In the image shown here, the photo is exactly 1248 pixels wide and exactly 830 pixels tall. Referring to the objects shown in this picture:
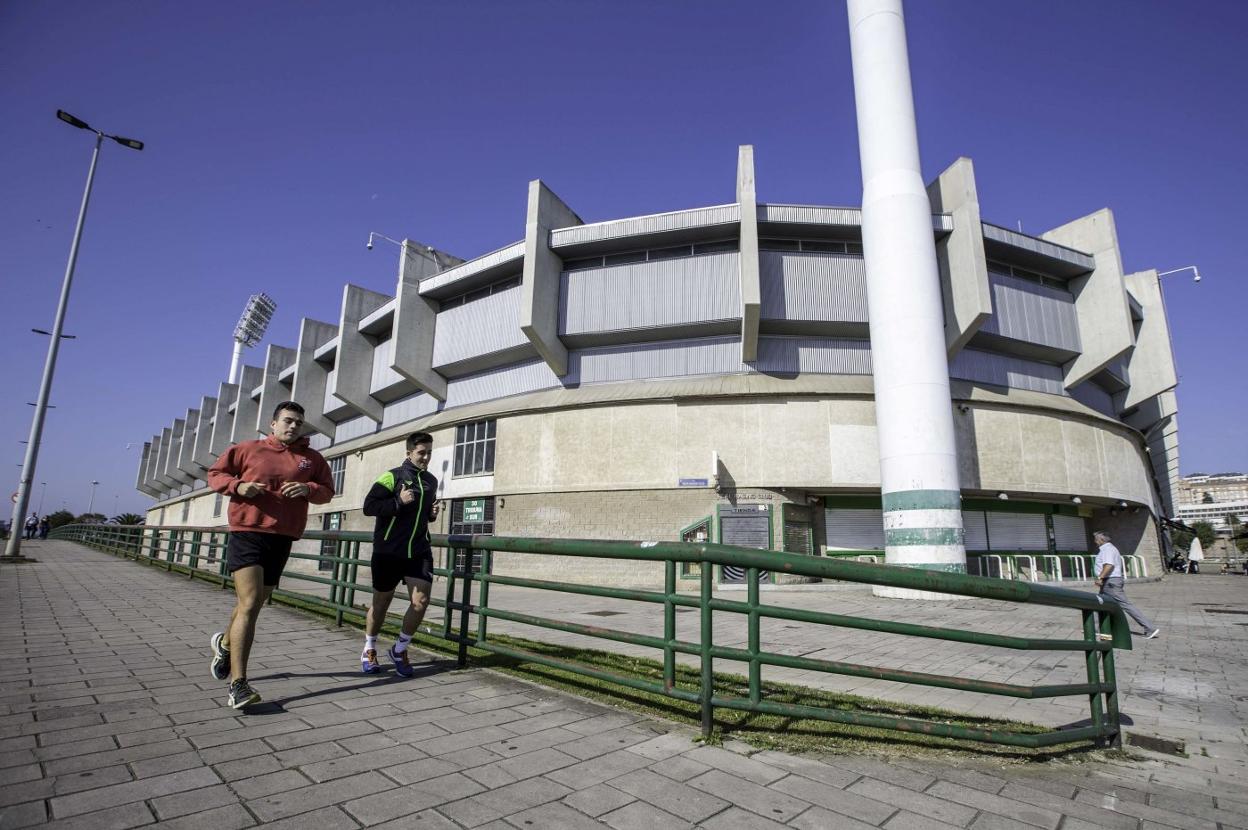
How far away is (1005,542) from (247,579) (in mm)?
26004

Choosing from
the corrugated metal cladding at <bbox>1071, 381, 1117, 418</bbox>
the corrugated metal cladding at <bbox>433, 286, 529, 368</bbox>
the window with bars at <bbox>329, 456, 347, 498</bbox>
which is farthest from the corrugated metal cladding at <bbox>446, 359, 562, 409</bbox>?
the corrugated metal cladding at <bbox>1071, 381, 1117, 418</bbox>

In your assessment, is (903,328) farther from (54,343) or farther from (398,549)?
(54,343)

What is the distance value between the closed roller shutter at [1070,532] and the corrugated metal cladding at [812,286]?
1356 centimetres

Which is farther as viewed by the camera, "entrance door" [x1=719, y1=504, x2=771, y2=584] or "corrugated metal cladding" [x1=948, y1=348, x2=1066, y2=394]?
"corrugated metal cladding" [x1=948, y1=348, x2=1066, y2=394]

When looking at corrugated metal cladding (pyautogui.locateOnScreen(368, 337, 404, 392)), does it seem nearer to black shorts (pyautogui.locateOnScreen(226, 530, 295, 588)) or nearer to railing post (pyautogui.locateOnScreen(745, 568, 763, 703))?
black shorts (pyautogui.locateOnScreen(226, 530, 295, 588))

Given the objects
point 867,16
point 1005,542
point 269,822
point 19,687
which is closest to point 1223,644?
point 269,822

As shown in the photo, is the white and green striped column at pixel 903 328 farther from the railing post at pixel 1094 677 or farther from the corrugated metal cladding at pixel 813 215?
the railing post at pixel 1094 677

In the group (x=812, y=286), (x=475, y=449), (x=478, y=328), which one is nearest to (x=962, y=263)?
(x=812, y=286)

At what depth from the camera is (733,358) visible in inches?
806

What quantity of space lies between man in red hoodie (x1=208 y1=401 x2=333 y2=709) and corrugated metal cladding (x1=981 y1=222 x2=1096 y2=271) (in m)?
24.3

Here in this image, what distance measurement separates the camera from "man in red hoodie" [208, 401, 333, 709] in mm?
3635

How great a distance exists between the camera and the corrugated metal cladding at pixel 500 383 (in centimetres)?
2322

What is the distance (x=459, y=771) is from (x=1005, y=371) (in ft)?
83.7

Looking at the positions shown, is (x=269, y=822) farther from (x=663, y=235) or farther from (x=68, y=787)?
(x=663, y=235)
